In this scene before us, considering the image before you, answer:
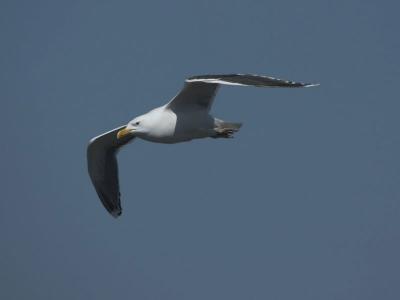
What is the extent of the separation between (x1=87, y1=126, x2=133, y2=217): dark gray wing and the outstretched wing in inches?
116

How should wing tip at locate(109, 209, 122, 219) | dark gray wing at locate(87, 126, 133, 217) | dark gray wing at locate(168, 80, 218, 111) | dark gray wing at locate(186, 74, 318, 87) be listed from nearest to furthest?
dark gray wing at locate(186, 74, 318, 87)
dark gray wing at locate(168, 80, 218, 111)
dark gray wing at locate(87, 126, 133, 217)
wing tip at locate(109, 209, 122, 219)

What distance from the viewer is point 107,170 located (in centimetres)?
1781

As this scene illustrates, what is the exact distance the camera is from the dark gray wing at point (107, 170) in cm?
1756

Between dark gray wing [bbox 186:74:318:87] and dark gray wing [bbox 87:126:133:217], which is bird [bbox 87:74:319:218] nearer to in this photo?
dark gray wing [bbox 186:74:318:87]

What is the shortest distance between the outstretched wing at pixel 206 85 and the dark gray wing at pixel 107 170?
2.95m

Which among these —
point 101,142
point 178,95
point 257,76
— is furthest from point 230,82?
point 101,142

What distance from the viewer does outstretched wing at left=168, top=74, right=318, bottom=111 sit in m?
12.9

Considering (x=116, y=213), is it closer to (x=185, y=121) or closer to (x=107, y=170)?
(x=107, y=170)

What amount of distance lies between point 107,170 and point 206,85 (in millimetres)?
3876

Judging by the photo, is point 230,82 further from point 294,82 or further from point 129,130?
point 129,130

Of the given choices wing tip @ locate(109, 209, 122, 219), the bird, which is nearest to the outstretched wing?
the bird


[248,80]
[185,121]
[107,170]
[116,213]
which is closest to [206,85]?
[185,121]

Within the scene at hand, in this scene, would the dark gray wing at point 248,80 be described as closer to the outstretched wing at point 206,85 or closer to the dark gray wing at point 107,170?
the outstretched wing at point 206,85

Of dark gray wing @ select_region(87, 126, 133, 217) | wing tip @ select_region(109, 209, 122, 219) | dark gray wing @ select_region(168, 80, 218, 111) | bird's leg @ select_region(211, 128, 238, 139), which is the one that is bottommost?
wing tip @ select_region(109, 209, 122, 219)
